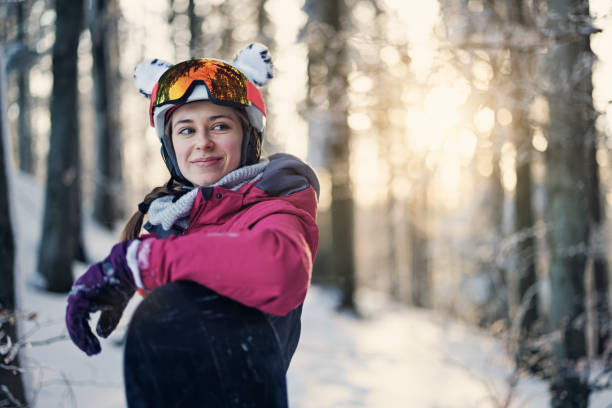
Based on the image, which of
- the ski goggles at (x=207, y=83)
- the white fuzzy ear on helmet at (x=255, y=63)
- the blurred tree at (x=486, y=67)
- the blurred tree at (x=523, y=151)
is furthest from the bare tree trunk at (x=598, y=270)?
the ski goggles at (x=207, y=83)

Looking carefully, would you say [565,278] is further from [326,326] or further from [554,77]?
[326,326]

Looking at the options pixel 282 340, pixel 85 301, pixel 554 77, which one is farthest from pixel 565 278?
pixel 85 301

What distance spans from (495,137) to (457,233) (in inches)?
628

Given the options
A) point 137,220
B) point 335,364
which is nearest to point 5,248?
point 137,220

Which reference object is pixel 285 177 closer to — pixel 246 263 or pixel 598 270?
pixel 246 263

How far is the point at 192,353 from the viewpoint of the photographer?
1.41 metres

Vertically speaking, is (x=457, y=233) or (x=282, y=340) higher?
(x=282, y=340)

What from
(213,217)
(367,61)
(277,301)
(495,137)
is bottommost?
(277,301)

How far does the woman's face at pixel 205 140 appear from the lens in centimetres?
175

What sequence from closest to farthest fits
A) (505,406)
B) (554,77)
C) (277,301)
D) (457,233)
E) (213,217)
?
(277,301)
(213,217)
(505,406)
(554,77)
(457,233)

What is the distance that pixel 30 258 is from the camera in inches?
265

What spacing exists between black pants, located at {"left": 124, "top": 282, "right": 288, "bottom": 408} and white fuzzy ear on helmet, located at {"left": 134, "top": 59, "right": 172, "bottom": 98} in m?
0.99

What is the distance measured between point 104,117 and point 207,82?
940 cm

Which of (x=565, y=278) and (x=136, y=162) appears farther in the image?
(x=136, y=162)
